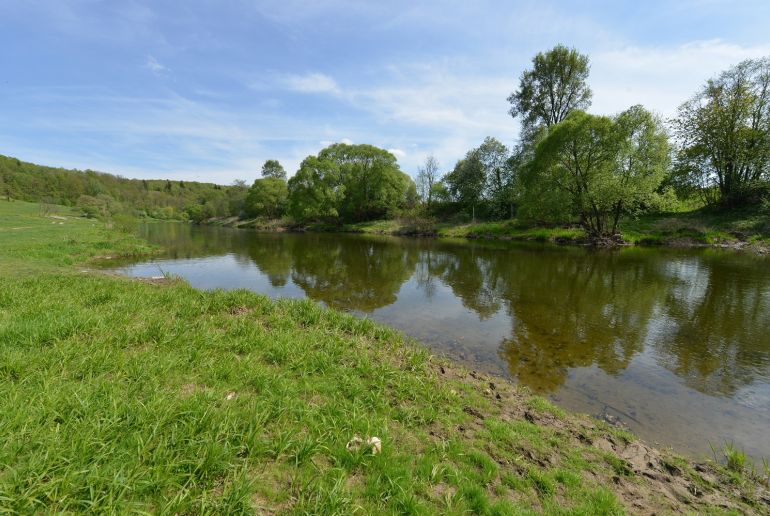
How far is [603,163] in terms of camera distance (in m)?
32.1

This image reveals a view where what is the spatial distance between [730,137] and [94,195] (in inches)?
5599

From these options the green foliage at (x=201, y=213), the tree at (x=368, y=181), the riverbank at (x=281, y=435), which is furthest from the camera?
the green foliage at (x=201, y=213)

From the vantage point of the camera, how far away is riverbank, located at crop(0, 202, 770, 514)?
308cm

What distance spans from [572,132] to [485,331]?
29694 mm

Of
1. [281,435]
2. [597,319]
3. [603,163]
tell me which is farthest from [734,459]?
[603,163]

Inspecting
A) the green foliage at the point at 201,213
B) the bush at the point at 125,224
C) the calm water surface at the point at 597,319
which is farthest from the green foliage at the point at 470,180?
the green foliage at the point at 201,213

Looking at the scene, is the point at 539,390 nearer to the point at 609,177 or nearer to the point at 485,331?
the point at 485,331

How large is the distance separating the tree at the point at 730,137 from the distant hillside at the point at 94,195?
304ft

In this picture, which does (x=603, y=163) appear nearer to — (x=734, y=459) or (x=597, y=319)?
(x=597, y=319)

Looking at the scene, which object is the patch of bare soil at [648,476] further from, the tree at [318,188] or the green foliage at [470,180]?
the tree at [318,188]

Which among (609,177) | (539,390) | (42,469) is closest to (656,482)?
(539,390)

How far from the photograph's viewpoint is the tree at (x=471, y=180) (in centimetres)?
5372

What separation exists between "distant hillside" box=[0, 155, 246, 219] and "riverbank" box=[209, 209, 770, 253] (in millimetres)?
69027

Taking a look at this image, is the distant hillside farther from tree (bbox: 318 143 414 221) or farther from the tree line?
the tree line
